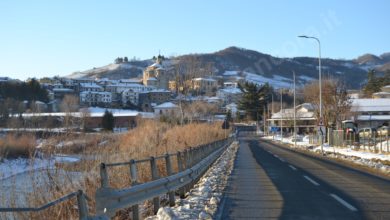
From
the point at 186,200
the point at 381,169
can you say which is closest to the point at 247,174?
the point at 381,169

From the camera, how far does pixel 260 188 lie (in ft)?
50.3

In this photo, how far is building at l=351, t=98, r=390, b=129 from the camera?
4126 inches

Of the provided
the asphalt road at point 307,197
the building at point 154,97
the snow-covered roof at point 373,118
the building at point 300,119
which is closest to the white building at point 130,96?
the building at point 154,97

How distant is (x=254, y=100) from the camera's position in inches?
4914

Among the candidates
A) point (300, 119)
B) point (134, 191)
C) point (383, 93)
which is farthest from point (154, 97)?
point (134, 191)

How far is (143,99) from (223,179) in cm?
16166

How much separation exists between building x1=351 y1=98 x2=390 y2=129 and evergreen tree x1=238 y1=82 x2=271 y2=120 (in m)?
24.1

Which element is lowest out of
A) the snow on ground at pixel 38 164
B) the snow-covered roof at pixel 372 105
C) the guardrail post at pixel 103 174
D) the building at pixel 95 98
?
the snow on ground at pixel 38 164

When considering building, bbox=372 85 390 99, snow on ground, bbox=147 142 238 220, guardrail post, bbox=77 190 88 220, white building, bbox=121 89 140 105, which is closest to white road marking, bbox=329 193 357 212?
snow on ground, bbox=147 142 238 220

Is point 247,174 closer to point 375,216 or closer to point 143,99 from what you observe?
point 375,216

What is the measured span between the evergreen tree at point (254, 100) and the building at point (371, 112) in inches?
950

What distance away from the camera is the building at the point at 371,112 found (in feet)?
344

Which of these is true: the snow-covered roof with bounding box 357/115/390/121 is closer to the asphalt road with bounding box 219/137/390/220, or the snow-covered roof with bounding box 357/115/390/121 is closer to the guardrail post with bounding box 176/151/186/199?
the asphalt road with bounding box 219/137/390/220

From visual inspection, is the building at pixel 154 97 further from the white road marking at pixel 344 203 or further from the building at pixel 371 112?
the white road marking at pixel 344 203
